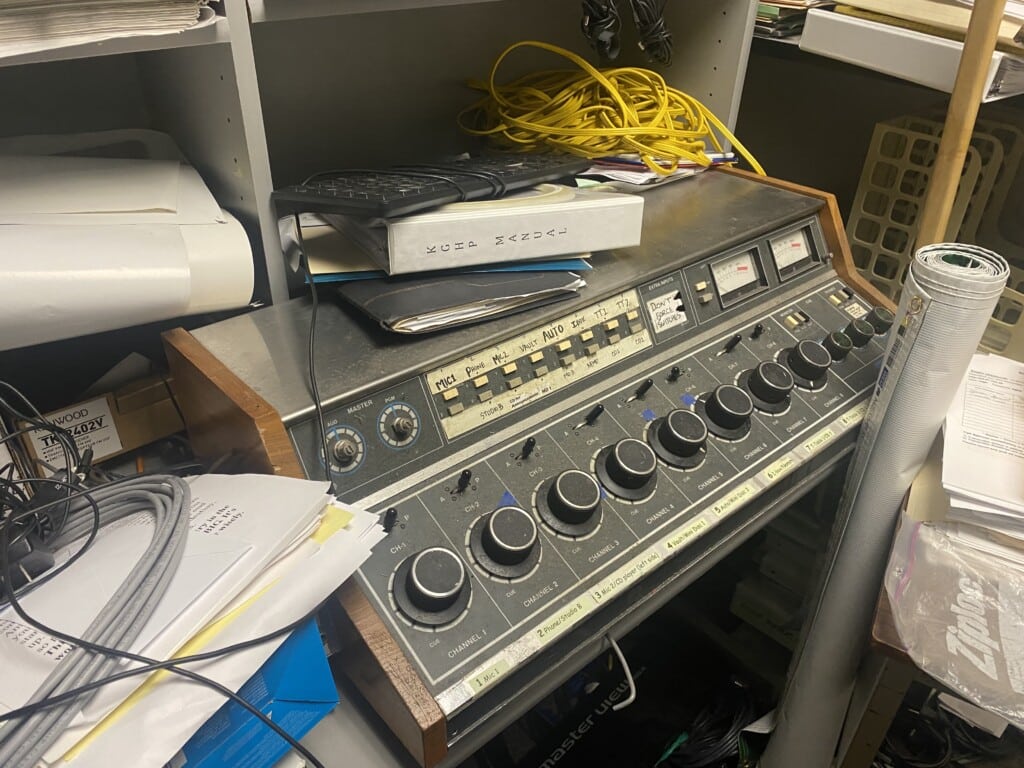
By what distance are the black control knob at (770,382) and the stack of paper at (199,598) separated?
1.67ft

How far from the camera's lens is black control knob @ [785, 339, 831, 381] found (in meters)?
0.91

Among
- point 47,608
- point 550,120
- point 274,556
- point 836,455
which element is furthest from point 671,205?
point 47,608

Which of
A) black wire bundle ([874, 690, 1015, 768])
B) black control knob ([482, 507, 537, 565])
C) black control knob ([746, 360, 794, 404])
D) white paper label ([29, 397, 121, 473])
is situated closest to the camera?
black control knob ([482, 507, 537, 565])

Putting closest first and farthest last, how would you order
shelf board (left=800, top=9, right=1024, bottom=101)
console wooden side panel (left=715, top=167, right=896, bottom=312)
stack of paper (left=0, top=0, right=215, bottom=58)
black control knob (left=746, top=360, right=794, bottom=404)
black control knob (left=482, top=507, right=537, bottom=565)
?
stack of paper (left=0, top=0, right=215, bottom=58), black control knob (left=482, top=507, right=537, bottom=565), black control knob (left=746, top=360, right=794, bottom=404), shelf board (left=800, top=9, right=1024, bottom=101), console wooden side panel (left=715, top=167, right=896, bottom=312)

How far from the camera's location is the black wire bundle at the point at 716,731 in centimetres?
117

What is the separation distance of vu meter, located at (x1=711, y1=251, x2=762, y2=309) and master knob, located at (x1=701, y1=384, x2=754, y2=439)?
0.17 metres

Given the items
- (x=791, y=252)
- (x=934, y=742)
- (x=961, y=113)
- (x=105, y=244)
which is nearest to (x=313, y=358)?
(x=105, y=244)

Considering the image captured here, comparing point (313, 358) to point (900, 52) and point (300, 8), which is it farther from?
point (900, 52)

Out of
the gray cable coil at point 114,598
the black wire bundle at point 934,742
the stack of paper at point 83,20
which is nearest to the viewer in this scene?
the gray cable coil at point 114,598

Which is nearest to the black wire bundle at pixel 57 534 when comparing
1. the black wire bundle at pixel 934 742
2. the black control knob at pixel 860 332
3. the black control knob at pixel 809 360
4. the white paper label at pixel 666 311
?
the white paper label at pixel 666 311

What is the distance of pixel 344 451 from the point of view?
67 cm

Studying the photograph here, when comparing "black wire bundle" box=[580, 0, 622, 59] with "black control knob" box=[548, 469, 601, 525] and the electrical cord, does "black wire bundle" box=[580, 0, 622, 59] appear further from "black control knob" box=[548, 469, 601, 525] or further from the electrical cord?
"black control knob" box=[548, 469, 601, 525]

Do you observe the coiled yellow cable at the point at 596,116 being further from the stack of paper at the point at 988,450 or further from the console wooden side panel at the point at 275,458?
the console wooden side panel at the point at 275,458

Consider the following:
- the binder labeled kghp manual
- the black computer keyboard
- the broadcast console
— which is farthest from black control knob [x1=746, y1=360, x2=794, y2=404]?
the black computer keyboard
